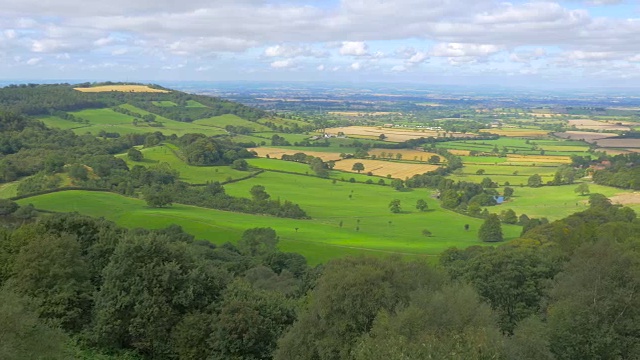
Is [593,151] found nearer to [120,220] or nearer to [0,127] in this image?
[120,220]

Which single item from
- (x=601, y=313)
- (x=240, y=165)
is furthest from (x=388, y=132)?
(x=601, y=313)

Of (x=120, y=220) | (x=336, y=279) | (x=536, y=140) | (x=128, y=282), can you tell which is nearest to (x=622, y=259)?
(x=336, y=279)

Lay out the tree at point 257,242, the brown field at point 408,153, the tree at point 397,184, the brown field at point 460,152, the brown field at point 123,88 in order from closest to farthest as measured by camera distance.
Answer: the tree at point 257,242 → the tree at point 397,184 → the brown field at point 408,153 → the brown field at point 460,152 → the brown field at point 123,88

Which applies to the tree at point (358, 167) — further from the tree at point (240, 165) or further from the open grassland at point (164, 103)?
the open grassland at point (164, 103)

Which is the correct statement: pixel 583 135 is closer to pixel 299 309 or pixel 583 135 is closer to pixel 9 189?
pixel 9 189

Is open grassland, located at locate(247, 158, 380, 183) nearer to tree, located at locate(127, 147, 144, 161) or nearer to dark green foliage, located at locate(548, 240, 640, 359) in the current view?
tree, located at locate(127, 147, 144, 161)

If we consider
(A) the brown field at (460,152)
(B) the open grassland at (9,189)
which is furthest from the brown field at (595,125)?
(B) the open grassland at (9,189)
